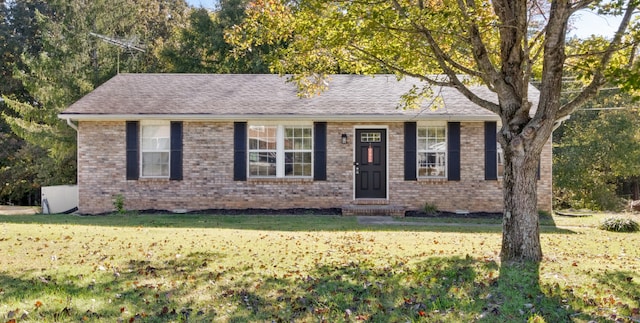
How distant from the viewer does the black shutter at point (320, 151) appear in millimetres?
13680

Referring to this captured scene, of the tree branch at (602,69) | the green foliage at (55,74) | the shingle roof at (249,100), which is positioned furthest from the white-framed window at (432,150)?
the green foliage at (55,74)

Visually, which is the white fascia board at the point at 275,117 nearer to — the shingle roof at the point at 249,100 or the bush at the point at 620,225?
the shingle roof at the point at 249,100

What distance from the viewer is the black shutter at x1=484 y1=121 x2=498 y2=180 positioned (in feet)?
44.7

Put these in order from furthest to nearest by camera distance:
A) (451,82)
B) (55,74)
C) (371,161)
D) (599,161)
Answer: (599,161) → (55,74) → (371,161) → (451,82)

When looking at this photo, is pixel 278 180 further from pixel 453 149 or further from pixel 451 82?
pixel 451 82

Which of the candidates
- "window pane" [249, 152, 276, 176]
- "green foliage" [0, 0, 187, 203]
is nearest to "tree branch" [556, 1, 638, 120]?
"window pane" [249, 152, 276, 176]

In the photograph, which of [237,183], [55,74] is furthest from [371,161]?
[55,74]

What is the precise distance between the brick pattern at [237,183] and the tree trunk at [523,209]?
7214 millimetres

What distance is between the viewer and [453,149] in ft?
44.7

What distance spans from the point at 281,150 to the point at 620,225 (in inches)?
329

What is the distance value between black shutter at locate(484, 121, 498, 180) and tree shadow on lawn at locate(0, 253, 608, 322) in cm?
774

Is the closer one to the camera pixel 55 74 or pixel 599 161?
pixel 55 74

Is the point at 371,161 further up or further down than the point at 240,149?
further down

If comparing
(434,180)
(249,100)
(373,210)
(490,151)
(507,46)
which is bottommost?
(373,210)
